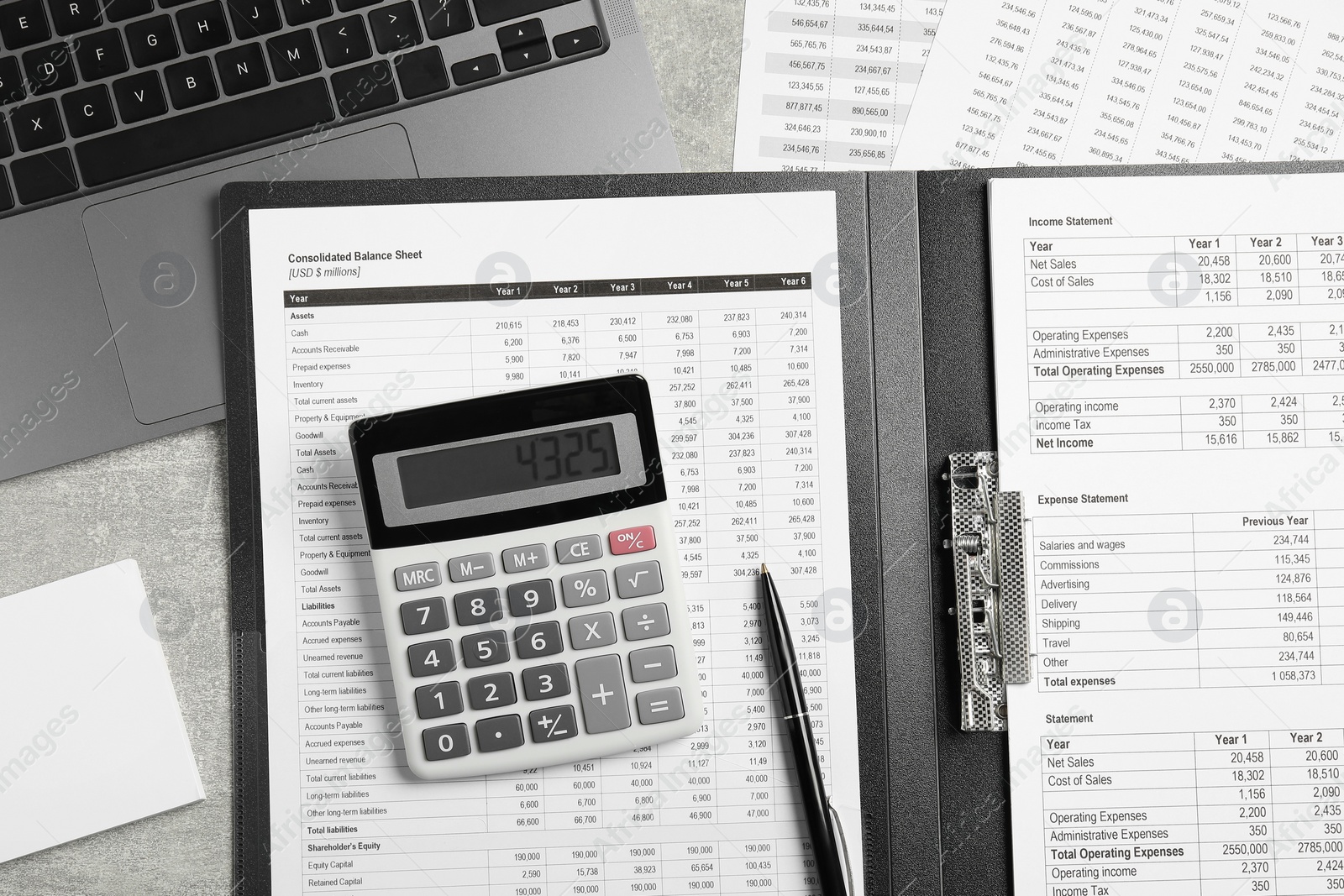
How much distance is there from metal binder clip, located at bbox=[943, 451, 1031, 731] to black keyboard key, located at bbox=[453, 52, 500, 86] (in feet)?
1.07

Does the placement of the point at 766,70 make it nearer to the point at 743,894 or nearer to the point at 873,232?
the point at 873,232

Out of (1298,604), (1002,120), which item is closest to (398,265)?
(1002,120)

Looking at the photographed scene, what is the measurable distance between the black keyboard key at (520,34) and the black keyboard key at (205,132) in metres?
A: 0.10

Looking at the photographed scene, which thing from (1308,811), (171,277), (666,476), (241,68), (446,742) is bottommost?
(1308,811)

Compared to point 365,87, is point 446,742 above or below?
below

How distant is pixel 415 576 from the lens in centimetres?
44

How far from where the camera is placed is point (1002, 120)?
52 centimetres

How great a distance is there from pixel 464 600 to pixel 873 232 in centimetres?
29

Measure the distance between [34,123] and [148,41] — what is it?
0.07m

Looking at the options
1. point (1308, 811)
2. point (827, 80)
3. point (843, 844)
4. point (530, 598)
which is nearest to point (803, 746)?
point (843, 844)

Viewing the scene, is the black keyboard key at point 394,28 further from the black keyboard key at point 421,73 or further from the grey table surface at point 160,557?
the grey table surface at point 160,557

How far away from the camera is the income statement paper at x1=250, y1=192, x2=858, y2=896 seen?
460mm

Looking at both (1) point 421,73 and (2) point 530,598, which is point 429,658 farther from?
(1) point 421,73

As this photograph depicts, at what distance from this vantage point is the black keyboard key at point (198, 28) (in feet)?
1.57
